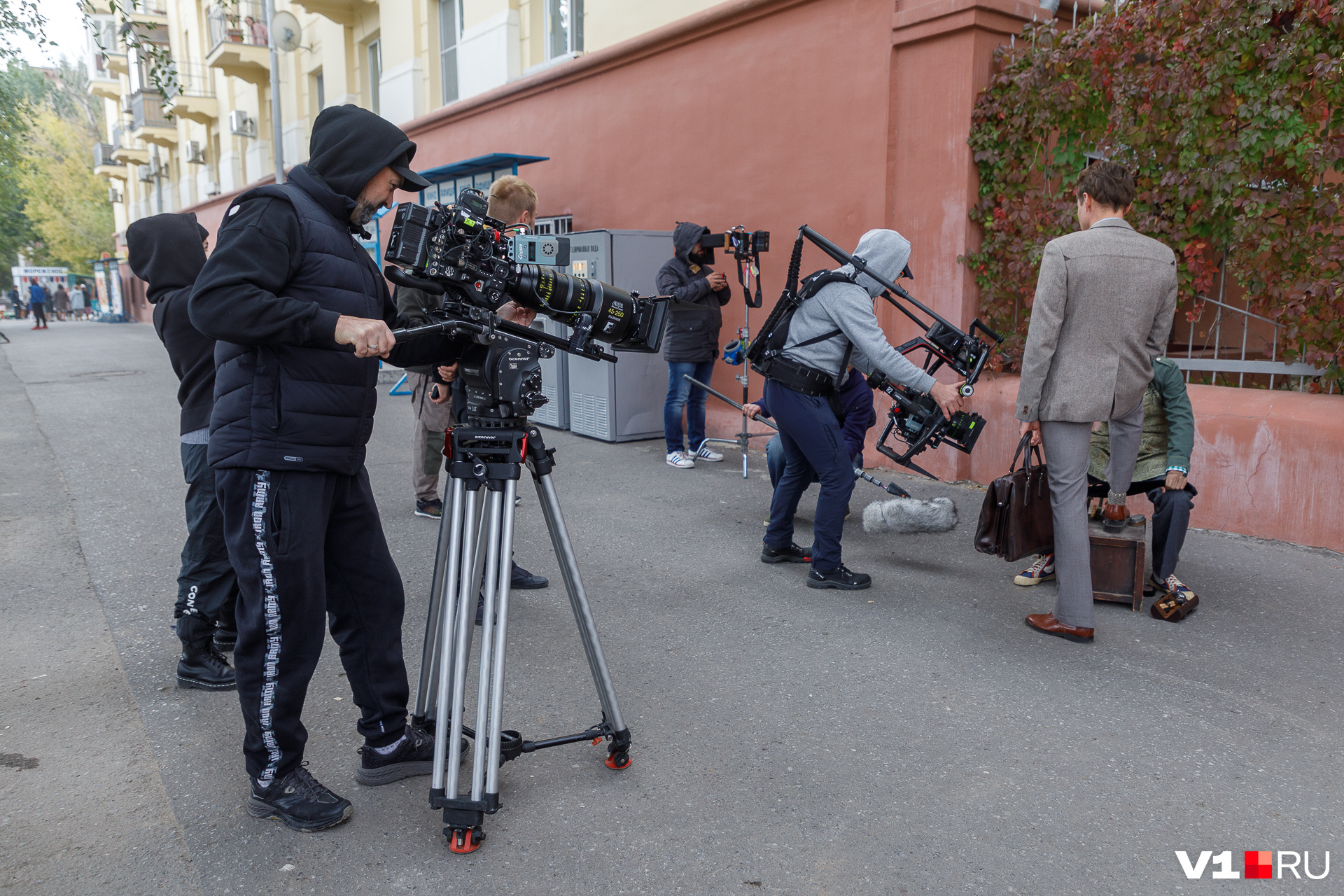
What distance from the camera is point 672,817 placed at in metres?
2.65

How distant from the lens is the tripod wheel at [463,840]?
246cm

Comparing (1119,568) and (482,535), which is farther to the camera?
(1119,568)

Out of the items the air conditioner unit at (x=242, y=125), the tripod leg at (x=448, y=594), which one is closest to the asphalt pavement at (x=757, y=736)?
the tripod leg at (x=448, y=594)

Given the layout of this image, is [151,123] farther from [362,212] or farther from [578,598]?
[578,598]

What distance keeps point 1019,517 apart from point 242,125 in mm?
23422

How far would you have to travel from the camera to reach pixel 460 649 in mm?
2480

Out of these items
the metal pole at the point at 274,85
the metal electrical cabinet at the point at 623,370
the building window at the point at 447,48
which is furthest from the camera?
the metal pole at the point at 274,85

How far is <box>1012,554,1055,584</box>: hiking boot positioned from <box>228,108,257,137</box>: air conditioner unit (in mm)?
22874

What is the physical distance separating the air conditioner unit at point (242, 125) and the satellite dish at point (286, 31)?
551cm

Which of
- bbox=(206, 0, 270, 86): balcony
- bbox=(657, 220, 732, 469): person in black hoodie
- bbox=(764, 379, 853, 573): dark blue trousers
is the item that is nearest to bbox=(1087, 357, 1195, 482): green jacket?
bbox=(764, 379, 853, 573): dark blue trousers

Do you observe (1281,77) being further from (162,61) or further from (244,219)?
(162,61)

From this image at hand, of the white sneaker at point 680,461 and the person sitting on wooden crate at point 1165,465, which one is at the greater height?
the person sitting on wooden crate at point 1165,465

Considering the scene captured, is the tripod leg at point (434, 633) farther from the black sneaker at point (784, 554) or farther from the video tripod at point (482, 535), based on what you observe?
the black sneaker at point (784, 554)

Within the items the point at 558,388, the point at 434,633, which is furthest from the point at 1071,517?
the point at 558,388
